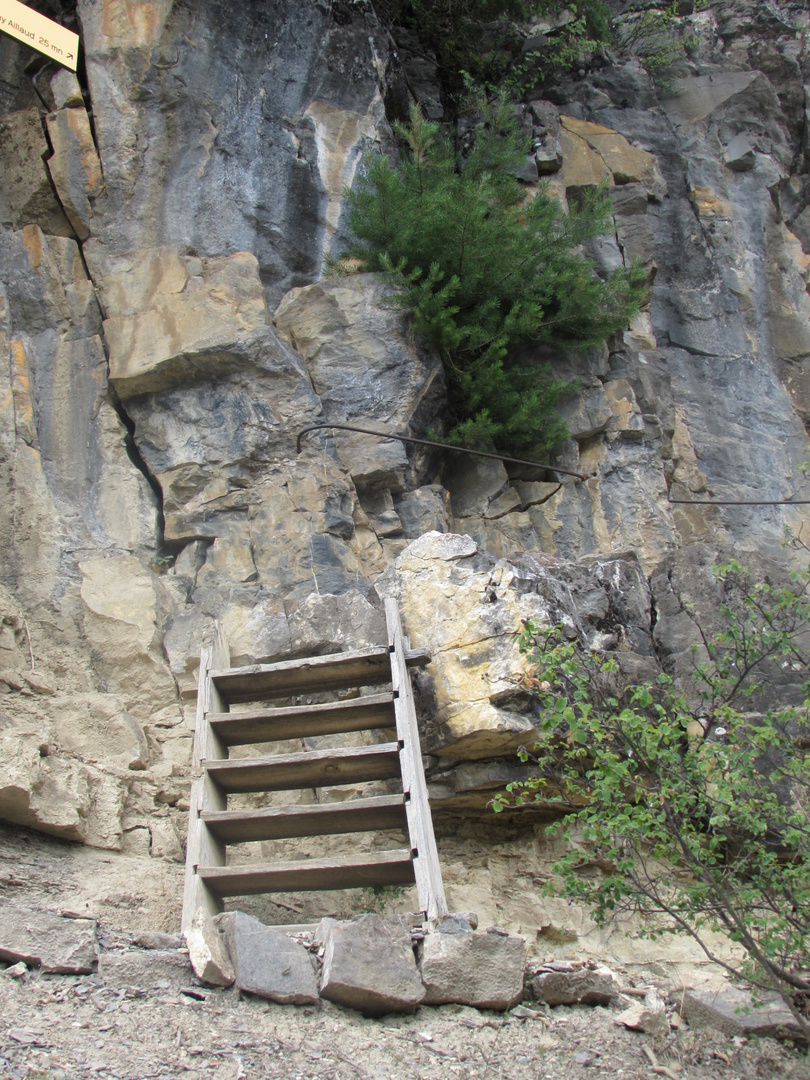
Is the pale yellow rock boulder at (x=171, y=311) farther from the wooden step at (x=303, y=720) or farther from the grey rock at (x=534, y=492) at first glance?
the wooden step at (x=303, y=720)

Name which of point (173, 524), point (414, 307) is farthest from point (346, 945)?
point (414, 307)

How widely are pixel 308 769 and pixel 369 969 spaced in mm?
1219

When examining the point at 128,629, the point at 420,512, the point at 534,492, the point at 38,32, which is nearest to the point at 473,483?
the point at 534,492

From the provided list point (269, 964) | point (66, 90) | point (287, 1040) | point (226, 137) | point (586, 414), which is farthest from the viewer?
point (586, 414)

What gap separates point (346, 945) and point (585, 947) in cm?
174

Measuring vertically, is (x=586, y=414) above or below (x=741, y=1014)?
above

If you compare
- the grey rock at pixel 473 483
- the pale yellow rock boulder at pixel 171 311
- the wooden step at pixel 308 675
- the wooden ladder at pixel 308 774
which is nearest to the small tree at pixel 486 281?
the grey rock at pixel 473 483

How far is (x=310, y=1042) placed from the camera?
335cm

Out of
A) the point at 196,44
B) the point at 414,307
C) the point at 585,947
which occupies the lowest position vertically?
the point at 585,947

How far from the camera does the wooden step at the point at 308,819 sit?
4.37m

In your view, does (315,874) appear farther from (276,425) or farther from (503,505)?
(503,505)

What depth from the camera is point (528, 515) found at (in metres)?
7.96

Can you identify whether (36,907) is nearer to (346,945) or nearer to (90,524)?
(346,945)

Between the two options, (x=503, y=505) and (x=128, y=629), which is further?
(x=503, y=505)
